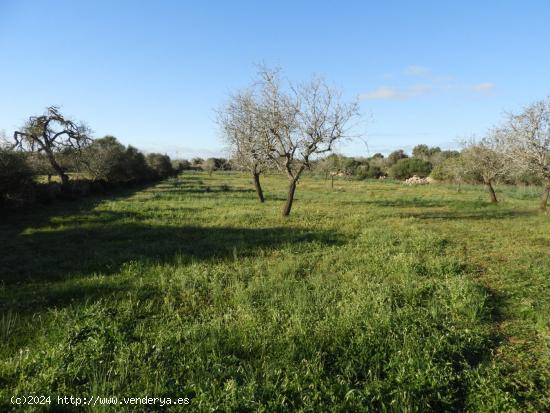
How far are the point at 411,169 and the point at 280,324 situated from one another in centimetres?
10457

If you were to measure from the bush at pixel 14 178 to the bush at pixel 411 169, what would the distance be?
96.5 m

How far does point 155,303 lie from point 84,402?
3.46 metres

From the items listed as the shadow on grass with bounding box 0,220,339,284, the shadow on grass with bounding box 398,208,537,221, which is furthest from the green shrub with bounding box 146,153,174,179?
the shadow on grass with bounding box 0,220,339,284

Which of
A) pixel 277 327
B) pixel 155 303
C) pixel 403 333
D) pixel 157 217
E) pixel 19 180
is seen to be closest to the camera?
pixel 403 333

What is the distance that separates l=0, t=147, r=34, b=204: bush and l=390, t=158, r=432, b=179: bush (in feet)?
316

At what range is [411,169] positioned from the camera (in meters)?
102

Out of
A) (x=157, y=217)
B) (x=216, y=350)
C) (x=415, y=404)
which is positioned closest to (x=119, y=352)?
(x=216, y=350)

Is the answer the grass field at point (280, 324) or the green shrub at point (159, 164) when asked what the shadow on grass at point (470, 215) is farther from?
the green shrub at point (159, 164)

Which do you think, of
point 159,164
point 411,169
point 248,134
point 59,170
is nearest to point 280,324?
point 248,134

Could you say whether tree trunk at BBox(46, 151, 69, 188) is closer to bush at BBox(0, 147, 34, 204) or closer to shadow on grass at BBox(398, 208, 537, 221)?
bush at BBox(0, 147, 34, 204)

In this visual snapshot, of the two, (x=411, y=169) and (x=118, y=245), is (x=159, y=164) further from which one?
(x=118, y=245)

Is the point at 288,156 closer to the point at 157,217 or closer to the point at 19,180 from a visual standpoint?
the point at 157,217

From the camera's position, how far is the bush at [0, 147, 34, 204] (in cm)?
2266

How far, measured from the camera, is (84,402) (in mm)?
4359
